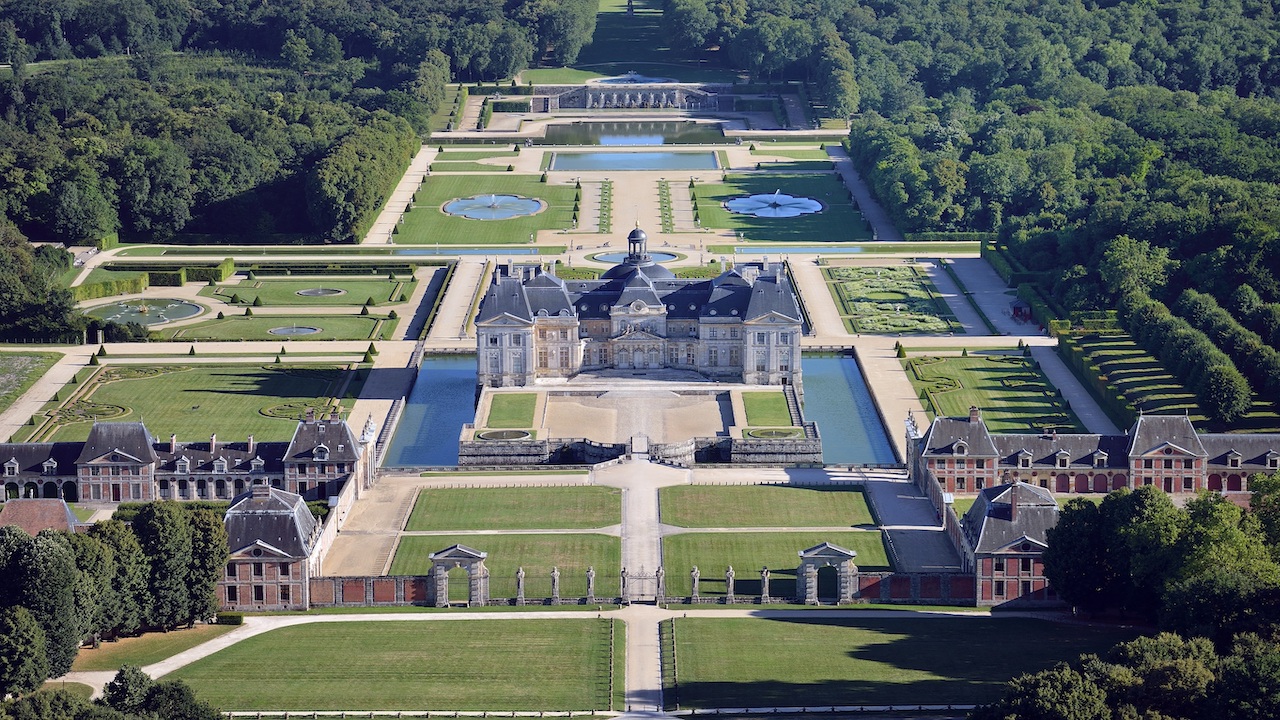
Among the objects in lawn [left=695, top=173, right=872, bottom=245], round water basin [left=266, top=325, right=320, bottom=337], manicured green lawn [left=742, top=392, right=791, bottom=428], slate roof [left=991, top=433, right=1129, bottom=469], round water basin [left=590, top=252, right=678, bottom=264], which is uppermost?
lawn [left=695, top=173, right=872, bottom=245]

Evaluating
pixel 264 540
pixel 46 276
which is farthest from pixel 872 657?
pixel 46 276

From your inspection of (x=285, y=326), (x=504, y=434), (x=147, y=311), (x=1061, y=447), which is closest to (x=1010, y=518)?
(x=1061, y=447)

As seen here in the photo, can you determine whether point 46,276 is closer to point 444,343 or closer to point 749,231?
point 444,343

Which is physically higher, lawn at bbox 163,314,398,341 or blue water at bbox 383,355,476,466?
lawn at bbox 163,314,398,341

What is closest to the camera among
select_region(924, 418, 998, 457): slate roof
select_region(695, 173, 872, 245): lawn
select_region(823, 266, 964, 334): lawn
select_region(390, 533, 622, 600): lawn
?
select_region(390, 533, 622, 600): lawn

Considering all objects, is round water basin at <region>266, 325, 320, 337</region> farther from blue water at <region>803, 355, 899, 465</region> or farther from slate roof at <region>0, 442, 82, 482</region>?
slate roof at <region>0, 442, 82, 482</region>

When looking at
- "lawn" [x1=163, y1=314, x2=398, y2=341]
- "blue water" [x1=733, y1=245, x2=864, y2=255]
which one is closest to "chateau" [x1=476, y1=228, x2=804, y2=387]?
"lawn" [x1=163, y1=314, x2=398, y2=341]

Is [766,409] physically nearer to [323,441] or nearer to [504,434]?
[504,434]
